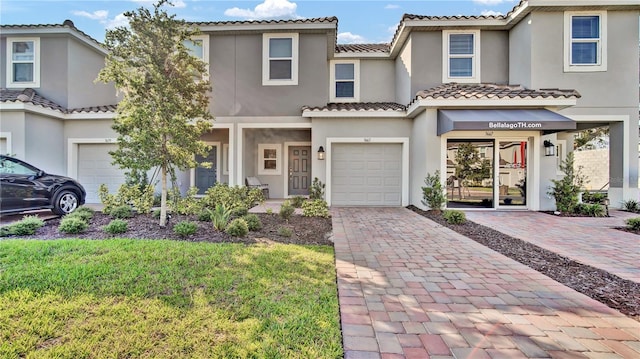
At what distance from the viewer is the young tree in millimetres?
5938

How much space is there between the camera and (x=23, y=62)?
38.6 feet

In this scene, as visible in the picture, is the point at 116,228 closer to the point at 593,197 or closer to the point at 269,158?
the point at 269,158

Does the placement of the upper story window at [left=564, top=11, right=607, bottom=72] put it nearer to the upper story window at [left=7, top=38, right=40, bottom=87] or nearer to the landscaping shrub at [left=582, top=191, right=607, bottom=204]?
the landscaping shrub at [left=582, top=191, right=607, bottom=204]

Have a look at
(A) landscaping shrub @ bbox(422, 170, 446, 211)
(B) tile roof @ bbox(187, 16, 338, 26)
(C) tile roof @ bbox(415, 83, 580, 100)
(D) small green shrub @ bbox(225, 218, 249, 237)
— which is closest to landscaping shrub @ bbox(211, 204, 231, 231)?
(D) small green shrub @ bbox(225, 218, 249, 237)

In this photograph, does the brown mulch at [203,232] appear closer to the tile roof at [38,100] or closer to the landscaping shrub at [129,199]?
the landscaping shrub at [129,199]

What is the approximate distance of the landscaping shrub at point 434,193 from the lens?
9.19m

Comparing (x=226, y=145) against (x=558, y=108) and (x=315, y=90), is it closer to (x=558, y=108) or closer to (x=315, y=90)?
(x=315, y=90)

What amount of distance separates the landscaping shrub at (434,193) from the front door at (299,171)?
20.4 ft

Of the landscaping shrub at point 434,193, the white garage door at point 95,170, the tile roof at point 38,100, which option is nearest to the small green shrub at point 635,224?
the landscaping shrub at point 434,193

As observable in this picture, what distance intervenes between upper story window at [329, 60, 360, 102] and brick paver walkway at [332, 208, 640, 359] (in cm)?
957

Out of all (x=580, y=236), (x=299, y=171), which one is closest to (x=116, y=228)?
(x=299, y=171)

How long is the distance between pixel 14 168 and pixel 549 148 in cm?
1604

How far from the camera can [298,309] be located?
3.01m

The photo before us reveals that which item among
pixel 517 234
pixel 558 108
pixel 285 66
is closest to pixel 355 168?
pixel 285 66
